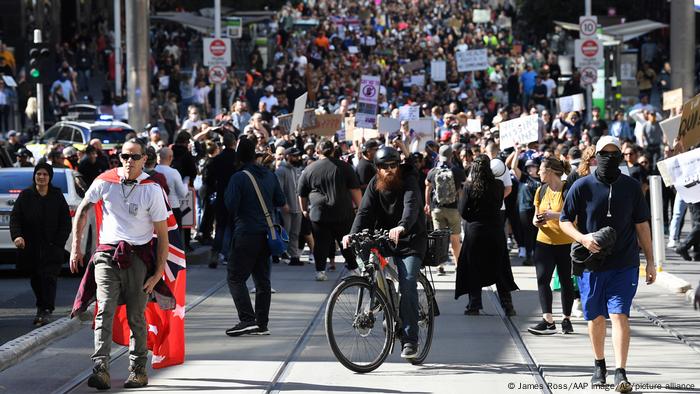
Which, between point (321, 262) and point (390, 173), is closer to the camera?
point (390, 173)

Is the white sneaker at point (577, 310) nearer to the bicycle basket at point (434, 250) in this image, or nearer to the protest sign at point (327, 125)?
the bicycle basket at point (434, 250)

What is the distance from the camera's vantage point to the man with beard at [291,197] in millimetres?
20141

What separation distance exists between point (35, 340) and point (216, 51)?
2575 cm

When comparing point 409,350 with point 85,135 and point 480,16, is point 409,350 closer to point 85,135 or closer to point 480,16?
point 85,135

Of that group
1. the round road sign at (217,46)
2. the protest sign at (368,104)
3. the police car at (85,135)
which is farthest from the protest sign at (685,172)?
the round road sign at (217,46)

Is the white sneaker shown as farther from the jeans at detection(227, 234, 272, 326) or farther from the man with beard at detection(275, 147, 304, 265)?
the man with beard at detection(275, 147, 304, 265)

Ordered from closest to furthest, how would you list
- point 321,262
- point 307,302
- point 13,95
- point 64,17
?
point 307,302
point 321,262
point 13,95
point 64,17

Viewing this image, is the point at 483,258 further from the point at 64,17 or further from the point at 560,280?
the point at 64,17

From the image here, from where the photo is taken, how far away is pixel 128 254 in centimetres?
1060

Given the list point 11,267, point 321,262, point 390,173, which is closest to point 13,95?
point 11,267

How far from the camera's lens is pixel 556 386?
35.3ft

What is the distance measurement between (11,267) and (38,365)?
351 inches

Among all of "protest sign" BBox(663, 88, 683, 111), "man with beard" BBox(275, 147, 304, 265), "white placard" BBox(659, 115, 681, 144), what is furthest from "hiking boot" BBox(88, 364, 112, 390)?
"protest sign" BBox(663, 88, 683, 111)

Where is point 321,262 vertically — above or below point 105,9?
below
